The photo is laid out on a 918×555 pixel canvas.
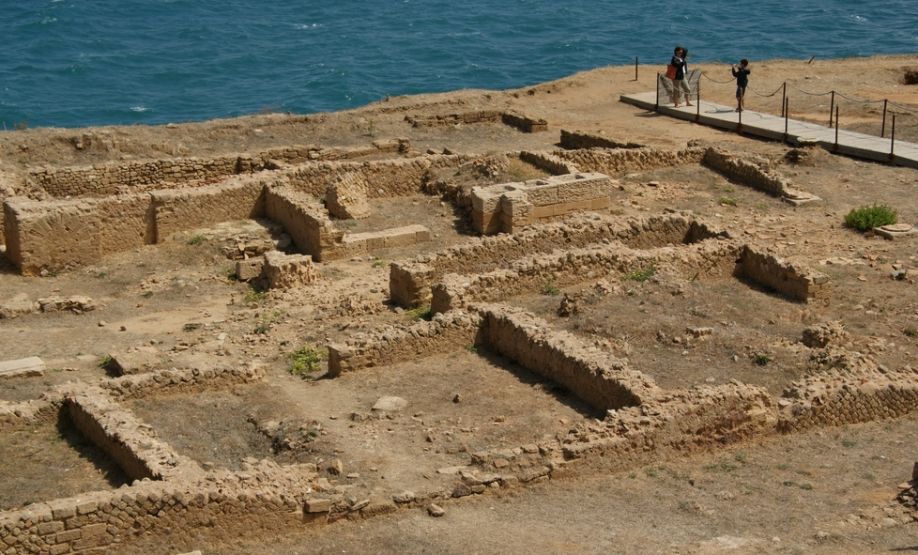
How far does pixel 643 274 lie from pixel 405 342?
4082 millimetres

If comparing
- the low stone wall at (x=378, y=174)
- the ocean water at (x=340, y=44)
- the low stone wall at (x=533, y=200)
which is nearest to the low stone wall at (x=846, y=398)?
the low stone wall at (x=533, y=200)

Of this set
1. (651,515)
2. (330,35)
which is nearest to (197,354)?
(651,515)

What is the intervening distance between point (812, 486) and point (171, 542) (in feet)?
21.0

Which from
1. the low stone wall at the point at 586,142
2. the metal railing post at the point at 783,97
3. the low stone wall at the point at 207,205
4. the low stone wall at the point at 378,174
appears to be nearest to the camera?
the low stone wall at the point at 207,205

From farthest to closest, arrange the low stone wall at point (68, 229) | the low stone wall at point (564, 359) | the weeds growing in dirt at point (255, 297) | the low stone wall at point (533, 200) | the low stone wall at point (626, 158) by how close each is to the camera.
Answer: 1. the low stone wall at point (626, 158)
2. the low stone wall at point (533, 200)
3. the low stone wall at point (68, 229)
4. the weeds growing in dirt at point (255, 297)
5. the low stone wall at point (564, 359)

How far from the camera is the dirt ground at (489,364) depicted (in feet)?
48.8

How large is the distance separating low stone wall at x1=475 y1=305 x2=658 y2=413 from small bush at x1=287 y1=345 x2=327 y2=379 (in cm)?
214

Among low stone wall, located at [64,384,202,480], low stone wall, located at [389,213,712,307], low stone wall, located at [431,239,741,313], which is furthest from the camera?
low stone wall, located at [389,213,712,307]

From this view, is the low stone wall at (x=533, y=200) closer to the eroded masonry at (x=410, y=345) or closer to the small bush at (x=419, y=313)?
the eroded masonry at (x=410, y=345)

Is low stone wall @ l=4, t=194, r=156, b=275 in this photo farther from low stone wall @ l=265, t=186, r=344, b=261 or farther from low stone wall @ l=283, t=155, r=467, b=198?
low stone wall @ l=283, t=155, r=467, b=198

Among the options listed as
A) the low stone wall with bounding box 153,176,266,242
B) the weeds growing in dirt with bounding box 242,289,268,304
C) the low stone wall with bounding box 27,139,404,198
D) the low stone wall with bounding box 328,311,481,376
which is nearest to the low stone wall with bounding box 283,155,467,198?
the low stone wall with bounding box 153,176,266,242

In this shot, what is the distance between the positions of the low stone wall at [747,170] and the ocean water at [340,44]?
30522mm

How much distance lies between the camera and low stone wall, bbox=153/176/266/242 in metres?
25.4

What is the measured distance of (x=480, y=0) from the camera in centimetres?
9094
